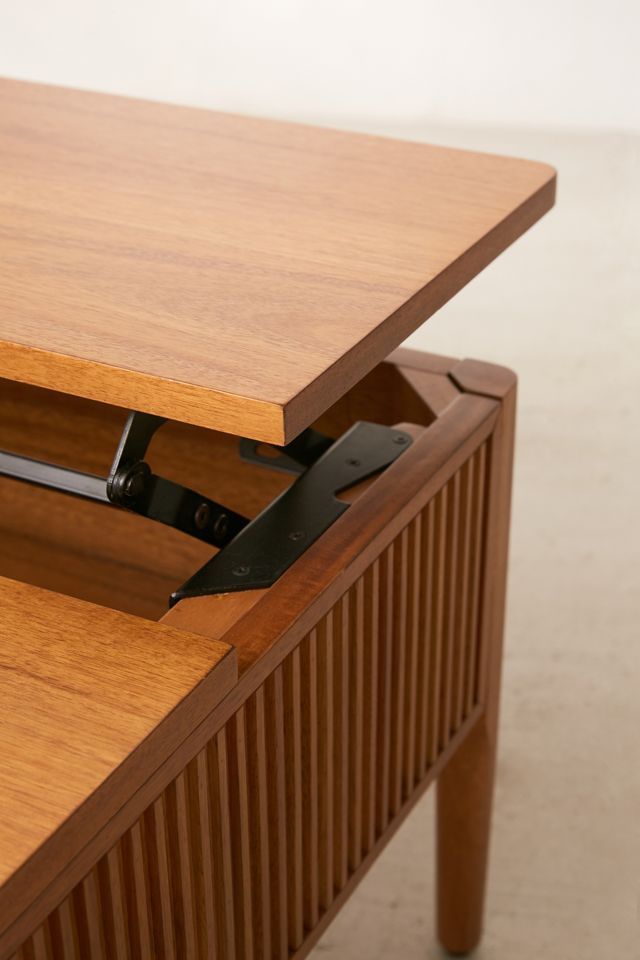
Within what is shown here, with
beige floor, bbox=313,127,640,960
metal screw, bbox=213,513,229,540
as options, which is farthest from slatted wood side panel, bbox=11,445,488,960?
beige floor, bbox=313,127,640,960

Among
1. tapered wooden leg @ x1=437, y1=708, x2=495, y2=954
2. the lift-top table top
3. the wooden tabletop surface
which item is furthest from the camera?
tapered wooden leg @ x1=437, y1=708, x2=495, y2=954

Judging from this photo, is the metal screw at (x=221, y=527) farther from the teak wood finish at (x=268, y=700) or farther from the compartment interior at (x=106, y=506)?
the compartment interior at (x=106, y=506)

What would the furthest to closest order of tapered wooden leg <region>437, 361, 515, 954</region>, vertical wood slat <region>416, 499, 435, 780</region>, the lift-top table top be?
tapered wooden leg <region>437, 361, 515, 954</region> → vertical wood slat <region>416, 499, 435, 780</region> → the lift-top table top

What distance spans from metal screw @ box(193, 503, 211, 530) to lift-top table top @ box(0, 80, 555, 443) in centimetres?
19

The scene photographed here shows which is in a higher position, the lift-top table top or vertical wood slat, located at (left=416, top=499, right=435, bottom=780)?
the lift-top table top

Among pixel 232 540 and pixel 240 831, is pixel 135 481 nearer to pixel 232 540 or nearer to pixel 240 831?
pixel 232 540

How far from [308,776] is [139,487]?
0.25 metres

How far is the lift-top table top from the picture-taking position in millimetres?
754

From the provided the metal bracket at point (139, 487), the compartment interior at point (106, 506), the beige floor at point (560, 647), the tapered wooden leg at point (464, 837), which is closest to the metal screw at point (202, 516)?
the metal bracket at point (139, 487)

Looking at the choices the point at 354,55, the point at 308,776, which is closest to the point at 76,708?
the point at 308,776

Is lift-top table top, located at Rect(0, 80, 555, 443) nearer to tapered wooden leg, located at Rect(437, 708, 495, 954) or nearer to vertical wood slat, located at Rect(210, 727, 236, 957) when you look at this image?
vertical wood slat, located at Rect(210, 727, 236, 957)

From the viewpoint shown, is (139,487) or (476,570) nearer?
(139,487)

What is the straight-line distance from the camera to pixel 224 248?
0.91 meters

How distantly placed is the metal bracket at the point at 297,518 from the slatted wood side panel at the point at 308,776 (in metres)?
0.05
